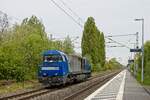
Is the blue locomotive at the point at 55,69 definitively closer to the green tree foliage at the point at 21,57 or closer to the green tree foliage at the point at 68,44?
the green tree foliage at the point at 21,57

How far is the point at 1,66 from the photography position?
39.1 metres

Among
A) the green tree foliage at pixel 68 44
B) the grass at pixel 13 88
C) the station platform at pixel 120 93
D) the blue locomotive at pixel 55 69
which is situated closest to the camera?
the station platform at pixel 120 93

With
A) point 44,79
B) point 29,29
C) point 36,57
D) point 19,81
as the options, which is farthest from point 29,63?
point 29,29

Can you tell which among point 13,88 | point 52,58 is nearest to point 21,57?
point 52,58

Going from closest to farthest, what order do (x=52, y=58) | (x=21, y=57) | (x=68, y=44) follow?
(x=52, y=58) → (x=21, y=57) → (x=68, y=44)

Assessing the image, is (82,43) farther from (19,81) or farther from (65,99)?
(65,99)

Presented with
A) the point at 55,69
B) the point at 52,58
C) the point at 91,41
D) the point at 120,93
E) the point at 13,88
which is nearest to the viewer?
the point at 120,93

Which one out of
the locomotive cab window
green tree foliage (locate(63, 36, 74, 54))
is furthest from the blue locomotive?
green tree foliage (locate(63, 36, 74, 54))

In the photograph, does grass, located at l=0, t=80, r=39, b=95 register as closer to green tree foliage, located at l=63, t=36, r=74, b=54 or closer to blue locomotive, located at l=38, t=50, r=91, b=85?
blue locomotive, located at l=38, t=50, r=91, b=85

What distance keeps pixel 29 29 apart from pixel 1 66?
23.3 m

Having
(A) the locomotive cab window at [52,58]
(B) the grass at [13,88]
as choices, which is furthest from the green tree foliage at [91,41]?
(A) the locomotive cab window at [52,58]

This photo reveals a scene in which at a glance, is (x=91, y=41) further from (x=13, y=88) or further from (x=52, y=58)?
(x=13, y=88)

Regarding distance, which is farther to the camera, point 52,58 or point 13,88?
point 52,58

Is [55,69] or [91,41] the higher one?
[91,41]
